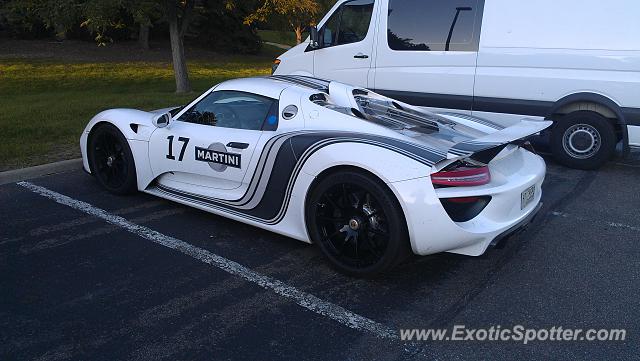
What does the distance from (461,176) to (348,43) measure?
510 cm

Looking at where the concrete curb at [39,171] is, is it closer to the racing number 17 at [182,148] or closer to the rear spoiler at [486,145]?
the racing number 17 at [182,148]

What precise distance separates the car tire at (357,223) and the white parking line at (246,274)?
0.38 meters

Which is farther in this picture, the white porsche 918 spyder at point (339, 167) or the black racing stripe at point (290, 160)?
the black racing stripe at point (290, 160)

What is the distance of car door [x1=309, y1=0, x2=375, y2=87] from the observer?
25.7 feet

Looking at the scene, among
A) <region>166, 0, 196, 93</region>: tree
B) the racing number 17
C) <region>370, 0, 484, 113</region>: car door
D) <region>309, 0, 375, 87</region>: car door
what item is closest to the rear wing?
the racing number 17

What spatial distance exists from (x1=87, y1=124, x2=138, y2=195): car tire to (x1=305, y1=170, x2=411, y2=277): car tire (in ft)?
6.81

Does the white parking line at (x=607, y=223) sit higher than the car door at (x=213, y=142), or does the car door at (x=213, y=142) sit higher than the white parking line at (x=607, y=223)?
the car door at (x=213, y=142)

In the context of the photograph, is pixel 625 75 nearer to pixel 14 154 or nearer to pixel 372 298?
pixel 372 298

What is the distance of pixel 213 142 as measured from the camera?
4.26m

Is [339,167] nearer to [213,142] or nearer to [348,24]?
[213,142]

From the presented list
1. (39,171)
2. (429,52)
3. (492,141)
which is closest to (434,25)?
(429,52)

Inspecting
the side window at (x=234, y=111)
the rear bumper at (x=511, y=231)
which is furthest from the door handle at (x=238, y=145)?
the rear bumper at (x=511, y=231)

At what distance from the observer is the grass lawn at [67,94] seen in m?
6.84

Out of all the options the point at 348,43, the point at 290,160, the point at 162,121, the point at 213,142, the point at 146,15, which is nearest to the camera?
the point at 290,160
